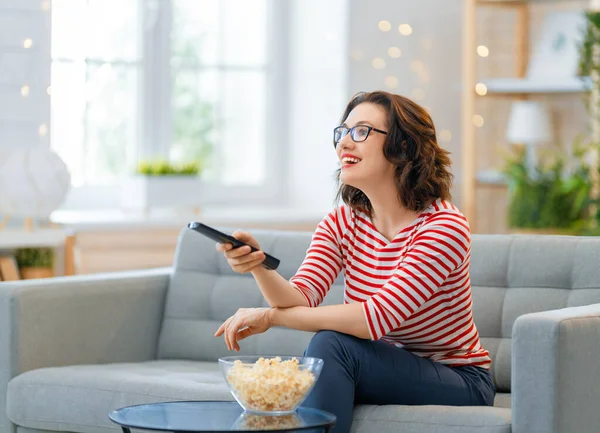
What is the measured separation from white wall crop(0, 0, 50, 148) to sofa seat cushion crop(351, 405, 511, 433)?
2.06 m

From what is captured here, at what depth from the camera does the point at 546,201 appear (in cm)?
482

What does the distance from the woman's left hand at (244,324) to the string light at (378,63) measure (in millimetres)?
2892

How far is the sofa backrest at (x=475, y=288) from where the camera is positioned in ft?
8.53

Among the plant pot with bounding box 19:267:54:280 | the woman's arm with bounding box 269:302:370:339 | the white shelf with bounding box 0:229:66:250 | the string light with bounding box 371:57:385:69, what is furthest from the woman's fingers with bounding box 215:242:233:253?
the string light with bounding box 371:57:385:69

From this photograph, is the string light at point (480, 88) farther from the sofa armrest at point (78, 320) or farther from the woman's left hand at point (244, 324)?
the woman's left hand at point (244, 324)

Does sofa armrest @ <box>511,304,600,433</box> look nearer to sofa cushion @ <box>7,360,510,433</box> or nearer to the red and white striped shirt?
the red and white striped shirt

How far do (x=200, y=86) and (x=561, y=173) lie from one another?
5.43 feet

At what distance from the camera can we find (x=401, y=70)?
200 inches

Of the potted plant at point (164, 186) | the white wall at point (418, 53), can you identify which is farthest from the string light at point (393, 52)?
the potted plant at point (164, 186)

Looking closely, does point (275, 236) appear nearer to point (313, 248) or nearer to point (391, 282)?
point (313, 248)

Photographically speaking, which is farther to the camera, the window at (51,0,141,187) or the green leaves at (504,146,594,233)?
the green leaves at (504,146,594,233)

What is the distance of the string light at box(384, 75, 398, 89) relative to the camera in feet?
16.6

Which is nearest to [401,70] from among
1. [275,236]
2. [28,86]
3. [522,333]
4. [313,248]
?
[28,86]

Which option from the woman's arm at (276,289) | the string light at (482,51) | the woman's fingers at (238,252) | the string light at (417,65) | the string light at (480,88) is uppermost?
the string light at (482,51)
